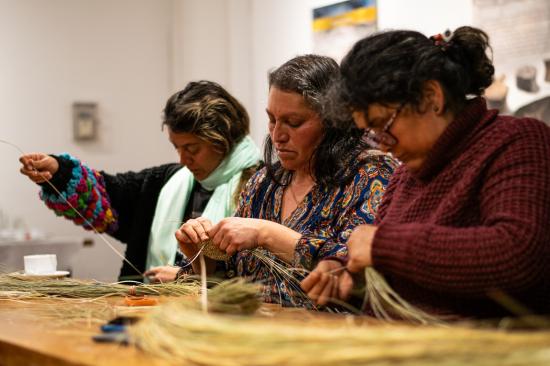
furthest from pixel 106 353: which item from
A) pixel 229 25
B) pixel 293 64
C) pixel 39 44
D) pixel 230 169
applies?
pixel 39 44

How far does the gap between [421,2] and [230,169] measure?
128 cm

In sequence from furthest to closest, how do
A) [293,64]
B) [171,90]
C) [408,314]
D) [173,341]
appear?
[171,90] < [293,64] < [408,314] < [173,341]

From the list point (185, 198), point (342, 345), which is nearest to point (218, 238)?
A: point (342, 345)

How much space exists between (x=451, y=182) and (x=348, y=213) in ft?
1.74

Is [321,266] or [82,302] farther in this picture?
[82,302]

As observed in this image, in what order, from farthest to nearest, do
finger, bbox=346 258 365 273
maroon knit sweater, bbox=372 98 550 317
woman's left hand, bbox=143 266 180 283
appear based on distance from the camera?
1. woman's left hand, bbox=143 266 180 283
2. finger, bbox=346 258 365 273
3. maroon knit sweater, bbox=372 98 550 317

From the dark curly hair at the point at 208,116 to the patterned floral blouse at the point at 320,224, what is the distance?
77 centimetres

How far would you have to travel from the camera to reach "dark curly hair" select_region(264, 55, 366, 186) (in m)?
2.04

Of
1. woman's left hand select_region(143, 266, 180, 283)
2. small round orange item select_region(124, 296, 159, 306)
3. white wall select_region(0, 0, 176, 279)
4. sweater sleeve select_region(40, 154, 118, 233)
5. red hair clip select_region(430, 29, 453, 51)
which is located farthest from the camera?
white wall select_region(0, 0, 176, 279)

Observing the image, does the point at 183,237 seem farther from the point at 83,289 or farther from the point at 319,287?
the point at 319,287

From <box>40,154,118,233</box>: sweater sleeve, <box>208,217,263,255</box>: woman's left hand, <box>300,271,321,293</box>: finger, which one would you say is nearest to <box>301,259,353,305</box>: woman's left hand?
<box>300,271,321,293</box>: finger

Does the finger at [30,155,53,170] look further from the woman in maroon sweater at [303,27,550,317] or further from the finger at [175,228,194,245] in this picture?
the woman in maroon sweater at [303,27,550,317]

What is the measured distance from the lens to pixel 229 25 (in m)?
4.40

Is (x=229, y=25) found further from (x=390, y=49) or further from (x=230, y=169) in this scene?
(x=390, y=49)
